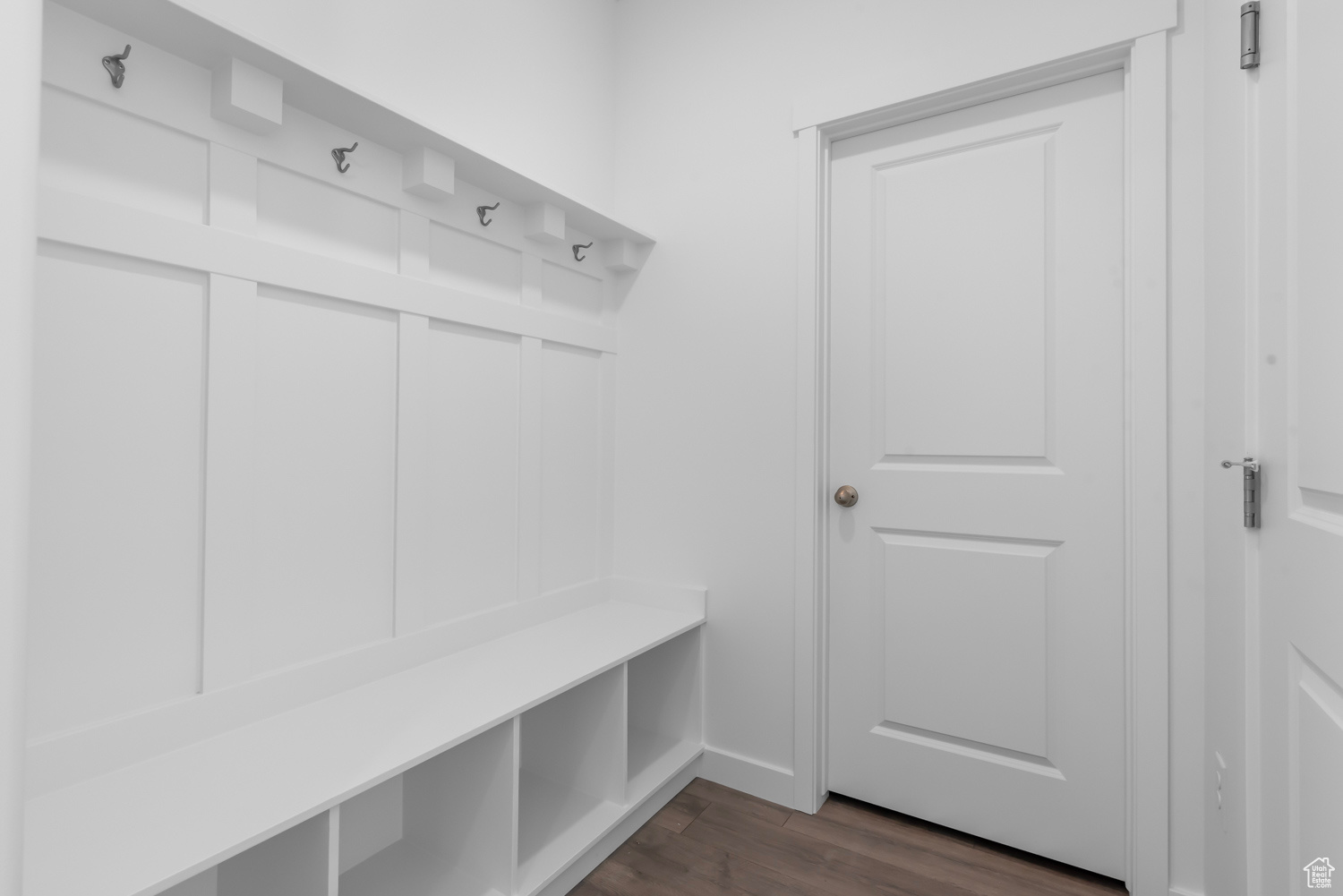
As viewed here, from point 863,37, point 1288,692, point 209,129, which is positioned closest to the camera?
point 1288,692

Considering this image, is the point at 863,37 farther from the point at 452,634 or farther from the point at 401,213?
the point at 452,634

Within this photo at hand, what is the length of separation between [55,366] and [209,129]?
489 millimetres

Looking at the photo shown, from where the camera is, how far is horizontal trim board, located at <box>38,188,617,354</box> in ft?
3.31

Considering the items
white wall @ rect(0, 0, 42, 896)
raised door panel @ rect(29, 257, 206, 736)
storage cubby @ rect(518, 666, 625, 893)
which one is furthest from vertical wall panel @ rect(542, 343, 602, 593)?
white wall @ rect(0, 0, 42, 896)

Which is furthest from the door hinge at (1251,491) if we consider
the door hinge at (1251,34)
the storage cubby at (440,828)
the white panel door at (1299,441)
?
the storage cubby at (440,828)

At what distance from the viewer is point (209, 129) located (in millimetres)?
1170

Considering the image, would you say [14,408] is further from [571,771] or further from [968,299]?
[968,299]

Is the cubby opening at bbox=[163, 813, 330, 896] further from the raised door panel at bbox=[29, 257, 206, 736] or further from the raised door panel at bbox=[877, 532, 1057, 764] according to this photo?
the raised door panel at bbox=[877, 532, 1057, 764]

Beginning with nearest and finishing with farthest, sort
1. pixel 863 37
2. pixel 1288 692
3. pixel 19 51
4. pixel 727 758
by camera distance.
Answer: pixel 19 51 → pixel 1288 692 → pixel 863 37 → pixel 727 758

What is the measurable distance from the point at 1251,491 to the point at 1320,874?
1.77ft

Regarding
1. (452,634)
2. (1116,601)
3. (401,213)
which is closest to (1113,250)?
(1116,601)

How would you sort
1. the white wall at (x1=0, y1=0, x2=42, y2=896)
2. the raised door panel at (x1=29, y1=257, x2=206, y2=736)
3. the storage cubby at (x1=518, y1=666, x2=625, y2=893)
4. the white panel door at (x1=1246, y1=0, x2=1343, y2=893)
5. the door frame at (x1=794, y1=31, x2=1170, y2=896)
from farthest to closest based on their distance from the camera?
1. the storage cubby at (x1=518, y1=666, x2=625, y2=893)
2. the door frame at (x1=794, y1=31, x2=1170, y2=896)
3. the raised door panel at (x1=29, y1=257, x2=206, y2=736)
4. the white panel door at (x1=1246, y1=0, x2=1343, y2=893)
5. the white wall at (x1=0, y1=0, x2=42, y2=896)

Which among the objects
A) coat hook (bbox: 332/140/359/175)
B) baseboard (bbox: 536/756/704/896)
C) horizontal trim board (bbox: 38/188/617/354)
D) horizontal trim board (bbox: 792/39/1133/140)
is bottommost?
baseboard (bbox: 536/756/704/896)

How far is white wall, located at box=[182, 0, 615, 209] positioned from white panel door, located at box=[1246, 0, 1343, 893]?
4.67 feet
